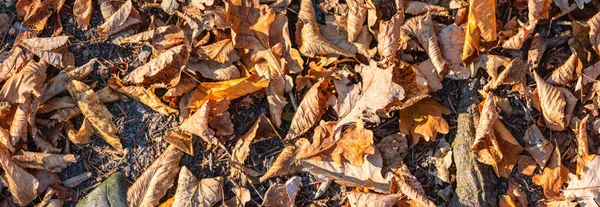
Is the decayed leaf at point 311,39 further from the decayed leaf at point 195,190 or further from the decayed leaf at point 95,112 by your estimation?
the decayed leaf at point 95,112

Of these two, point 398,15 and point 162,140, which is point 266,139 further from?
point 398,15

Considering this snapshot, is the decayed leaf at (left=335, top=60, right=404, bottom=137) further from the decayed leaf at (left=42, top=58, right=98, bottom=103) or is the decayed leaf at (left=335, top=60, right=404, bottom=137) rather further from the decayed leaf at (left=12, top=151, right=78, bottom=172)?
the decayed leaf at (left=12, top=151, right=78, bottom=172)

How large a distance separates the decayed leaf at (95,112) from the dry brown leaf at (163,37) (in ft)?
1.35

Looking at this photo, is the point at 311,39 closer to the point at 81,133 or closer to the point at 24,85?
the point at 81,133

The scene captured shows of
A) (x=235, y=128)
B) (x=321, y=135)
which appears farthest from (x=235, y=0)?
(x=321, y=135)

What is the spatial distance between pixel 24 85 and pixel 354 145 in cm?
192

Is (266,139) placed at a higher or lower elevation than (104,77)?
lower

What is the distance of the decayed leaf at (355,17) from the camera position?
2879 millimetres

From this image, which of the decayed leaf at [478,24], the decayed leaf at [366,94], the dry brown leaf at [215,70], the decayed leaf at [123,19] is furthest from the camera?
the decayed leaf at [123,19]

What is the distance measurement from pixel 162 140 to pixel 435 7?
1.72 metres

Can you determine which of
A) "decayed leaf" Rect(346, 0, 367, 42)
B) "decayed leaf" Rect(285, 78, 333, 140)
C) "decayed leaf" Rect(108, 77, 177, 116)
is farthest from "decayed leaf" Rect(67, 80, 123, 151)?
"decayed leaf" Rect(346, 0, 367, 42)

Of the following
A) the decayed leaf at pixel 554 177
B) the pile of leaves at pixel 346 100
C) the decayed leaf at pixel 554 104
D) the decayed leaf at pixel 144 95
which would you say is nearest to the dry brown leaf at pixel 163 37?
the pile of leaves at pixel 346 100

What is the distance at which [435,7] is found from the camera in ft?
9.55

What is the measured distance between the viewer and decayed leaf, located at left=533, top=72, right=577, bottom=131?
2.79 meters
